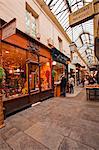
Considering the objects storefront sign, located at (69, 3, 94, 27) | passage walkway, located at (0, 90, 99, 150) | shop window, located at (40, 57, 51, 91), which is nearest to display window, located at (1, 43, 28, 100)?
passage walkway, located at (0, 90, 99, 150)

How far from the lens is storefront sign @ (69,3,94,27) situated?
132 inches

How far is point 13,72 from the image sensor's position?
22.2ft

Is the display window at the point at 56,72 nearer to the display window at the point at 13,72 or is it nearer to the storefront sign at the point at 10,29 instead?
the display window at the point at 13,72

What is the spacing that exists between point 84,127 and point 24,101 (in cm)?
336

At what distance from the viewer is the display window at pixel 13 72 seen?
5.99 meters

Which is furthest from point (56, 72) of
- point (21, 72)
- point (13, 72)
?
point (13, 72)

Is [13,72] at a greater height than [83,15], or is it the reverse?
[83,15]

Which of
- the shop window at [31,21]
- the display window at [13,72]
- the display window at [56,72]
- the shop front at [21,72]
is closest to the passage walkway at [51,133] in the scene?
the shop front at [21,72]

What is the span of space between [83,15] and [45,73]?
6.67 metres

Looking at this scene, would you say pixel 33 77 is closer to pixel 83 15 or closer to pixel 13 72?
pixel 13 72

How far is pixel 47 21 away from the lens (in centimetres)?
1052

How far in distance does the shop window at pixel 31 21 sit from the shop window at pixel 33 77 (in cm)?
195

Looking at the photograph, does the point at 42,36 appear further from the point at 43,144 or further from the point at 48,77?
the point at 43,144

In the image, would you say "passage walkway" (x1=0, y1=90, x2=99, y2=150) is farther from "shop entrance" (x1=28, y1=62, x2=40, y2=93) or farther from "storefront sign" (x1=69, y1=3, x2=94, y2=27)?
"storefront sign" (x1=69, y1=3, x2=94, y2=27)
